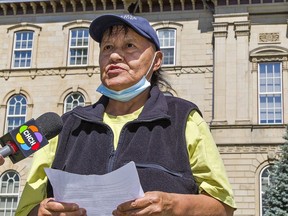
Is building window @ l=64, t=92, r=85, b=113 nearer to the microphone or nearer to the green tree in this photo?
the green tree

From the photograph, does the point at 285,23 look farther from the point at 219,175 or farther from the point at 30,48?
the point at 219,175

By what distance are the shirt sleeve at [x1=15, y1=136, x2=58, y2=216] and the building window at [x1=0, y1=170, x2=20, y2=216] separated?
58.5 ft

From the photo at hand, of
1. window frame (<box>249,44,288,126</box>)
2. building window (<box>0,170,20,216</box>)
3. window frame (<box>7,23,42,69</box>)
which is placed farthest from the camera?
window frame (<box>7,23,42,69</box>)

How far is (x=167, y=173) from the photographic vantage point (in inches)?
97.4

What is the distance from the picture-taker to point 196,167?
2.54 m

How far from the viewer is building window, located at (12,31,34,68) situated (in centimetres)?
2142

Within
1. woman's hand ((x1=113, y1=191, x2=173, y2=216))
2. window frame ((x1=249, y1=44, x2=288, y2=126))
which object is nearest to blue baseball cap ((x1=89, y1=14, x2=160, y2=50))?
woman's hand ((x1=113, y1=191, x2=173, y2=216))

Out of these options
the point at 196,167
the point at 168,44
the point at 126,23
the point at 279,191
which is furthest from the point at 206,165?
the point at 168,44

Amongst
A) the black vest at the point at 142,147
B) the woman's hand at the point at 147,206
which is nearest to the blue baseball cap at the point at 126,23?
the black vest at the point at 142,147

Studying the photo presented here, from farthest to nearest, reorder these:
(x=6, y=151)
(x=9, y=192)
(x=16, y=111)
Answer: (x=16, y=111), (x=9, y=192), (x=6, y=151)

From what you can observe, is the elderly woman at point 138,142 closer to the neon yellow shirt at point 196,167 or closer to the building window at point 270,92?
the neon yellow shirt at point 196,167

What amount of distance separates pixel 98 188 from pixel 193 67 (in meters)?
17.8

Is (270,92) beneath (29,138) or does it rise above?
above

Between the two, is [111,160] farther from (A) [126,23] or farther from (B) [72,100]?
(B) [72,100]
